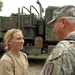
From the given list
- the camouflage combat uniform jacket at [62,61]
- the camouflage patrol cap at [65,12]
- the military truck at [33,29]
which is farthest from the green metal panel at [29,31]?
the camouflage combat uniform jacket at [62,61]

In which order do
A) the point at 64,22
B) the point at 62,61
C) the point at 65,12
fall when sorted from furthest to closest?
1. the point at 65,12
2. the point at 64,22
3. the point at 62,61

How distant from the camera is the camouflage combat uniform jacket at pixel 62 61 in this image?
1423mm

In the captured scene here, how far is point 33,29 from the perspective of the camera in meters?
11.1

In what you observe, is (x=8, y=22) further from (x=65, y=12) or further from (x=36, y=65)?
(x=65, y=12)

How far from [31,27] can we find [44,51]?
115 centimetres

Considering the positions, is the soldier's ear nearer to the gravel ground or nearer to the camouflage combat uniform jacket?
the camouflage combat uniform jacket

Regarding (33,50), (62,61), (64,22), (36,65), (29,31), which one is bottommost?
(36,65)

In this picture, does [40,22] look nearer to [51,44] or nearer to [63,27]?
[51,44]

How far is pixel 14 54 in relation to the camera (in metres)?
2.79

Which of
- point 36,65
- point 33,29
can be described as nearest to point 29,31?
point 33,29

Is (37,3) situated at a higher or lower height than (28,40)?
higher

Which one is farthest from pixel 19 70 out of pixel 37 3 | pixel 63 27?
pixel 37 3

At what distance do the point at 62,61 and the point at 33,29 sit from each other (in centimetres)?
964

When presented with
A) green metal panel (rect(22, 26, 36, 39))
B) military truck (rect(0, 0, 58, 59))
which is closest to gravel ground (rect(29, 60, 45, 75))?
military truck (rect(0, 0, 58, 59))
